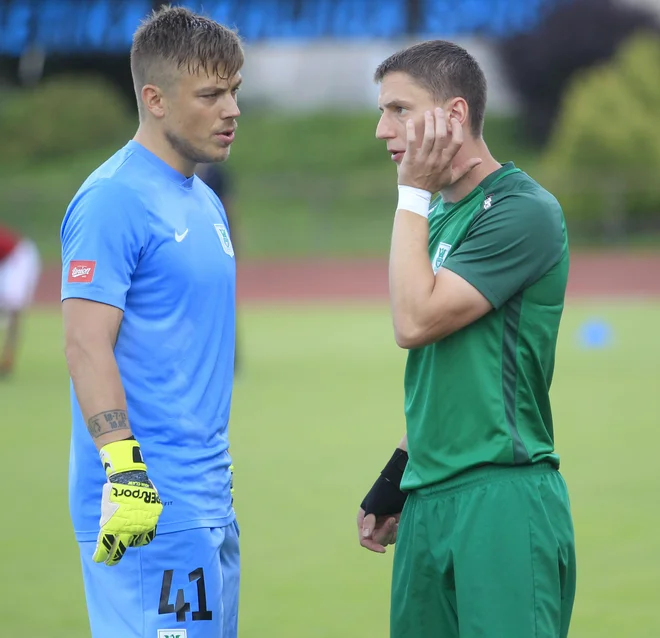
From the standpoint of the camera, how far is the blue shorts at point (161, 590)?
122 inches

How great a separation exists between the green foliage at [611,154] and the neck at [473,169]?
28.0m

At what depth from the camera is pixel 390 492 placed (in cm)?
358

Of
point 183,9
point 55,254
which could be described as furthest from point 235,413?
point 55,254

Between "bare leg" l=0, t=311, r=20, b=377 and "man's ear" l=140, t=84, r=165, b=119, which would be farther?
"bare leg" l=0, t=311, r=20, b=377

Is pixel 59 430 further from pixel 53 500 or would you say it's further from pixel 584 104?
pixel 584 104

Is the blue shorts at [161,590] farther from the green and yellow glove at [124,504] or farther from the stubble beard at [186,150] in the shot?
the stubble beard at [186,150]

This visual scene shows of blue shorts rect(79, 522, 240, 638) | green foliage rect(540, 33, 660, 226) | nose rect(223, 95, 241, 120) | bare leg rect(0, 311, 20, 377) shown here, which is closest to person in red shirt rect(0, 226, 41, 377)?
bare leg rect(0, 311, 20, 377)

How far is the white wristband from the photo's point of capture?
3182 millimetres

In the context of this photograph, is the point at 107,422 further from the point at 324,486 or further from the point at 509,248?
the point at 324,486

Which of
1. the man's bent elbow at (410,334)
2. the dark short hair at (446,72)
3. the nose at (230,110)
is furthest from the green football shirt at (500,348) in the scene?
the nose at (230,110)

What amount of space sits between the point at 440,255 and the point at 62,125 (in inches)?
1419

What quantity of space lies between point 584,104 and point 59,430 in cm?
2506

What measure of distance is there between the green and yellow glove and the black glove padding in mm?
853

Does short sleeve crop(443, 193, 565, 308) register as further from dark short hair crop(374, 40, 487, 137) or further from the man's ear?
the man's ear
